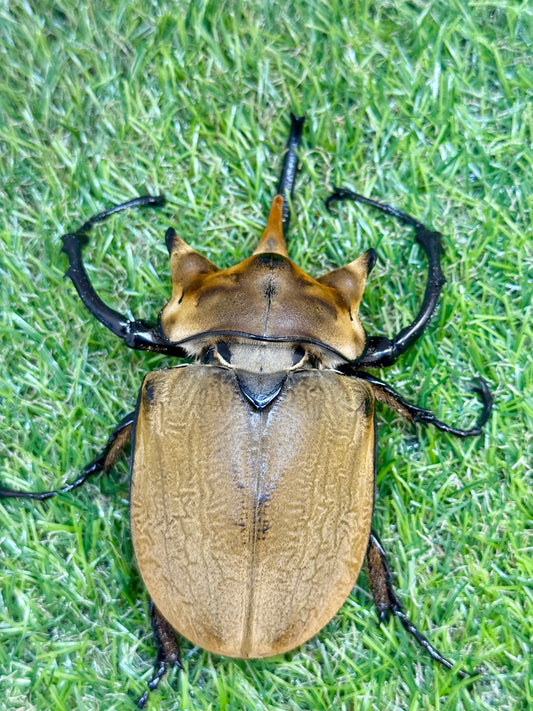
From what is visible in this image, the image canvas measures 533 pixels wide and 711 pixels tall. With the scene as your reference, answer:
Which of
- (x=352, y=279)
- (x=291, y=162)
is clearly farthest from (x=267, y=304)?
(x=291, y=162)

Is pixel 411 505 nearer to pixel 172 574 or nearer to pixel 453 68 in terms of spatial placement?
pixel 172 574

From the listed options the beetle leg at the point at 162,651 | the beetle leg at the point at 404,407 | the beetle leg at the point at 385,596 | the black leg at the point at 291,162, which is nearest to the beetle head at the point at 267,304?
the beetle leg at the point at 404,407

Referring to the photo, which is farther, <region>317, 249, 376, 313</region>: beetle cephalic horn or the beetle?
<region>317, 249, 376, 313</region>: beetle cephalic horn

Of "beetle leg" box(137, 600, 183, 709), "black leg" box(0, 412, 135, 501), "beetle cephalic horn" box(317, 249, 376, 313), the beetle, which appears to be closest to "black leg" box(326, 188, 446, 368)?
the beetle

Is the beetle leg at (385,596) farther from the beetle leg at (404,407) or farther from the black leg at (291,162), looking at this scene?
the black leg at (291,162)

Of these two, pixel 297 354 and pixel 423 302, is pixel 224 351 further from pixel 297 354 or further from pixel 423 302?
pixel 423 302

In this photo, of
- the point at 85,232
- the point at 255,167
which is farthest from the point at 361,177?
the point at 85,232

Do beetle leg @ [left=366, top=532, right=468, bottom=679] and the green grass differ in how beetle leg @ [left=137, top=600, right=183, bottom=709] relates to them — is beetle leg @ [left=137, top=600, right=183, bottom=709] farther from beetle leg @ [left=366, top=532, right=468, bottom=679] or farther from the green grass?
beetle leg @ [left=366, top=532, right=468, bottom=679]
